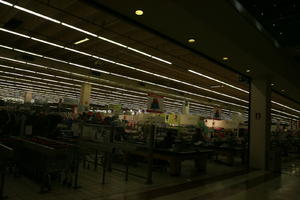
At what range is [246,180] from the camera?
6633 millimetres

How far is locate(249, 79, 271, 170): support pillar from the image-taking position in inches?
336

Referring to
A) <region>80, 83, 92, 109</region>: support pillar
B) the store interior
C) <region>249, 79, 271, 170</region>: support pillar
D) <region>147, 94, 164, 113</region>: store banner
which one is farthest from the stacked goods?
<region>80, 83, 92, 109</region>: support pillar

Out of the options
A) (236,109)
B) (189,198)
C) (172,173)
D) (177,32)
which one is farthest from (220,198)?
(236,109)

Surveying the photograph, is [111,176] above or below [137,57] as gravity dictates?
below

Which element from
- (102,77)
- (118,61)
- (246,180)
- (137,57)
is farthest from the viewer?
(102,77)

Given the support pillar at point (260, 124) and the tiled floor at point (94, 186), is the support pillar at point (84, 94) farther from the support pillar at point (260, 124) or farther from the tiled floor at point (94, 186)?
the support pillar at point (260, 124)

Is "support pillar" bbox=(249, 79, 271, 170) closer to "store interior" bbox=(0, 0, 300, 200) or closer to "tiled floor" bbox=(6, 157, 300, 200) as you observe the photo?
"store interior" bbox=(0, 0, 300, 200)

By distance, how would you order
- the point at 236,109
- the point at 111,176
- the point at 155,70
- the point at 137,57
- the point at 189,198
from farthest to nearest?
the point at 236,109
the point at 155,70
the point at 137,57
the point at 111,176
the point at 189,198

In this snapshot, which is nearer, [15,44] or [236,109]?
[15,44]

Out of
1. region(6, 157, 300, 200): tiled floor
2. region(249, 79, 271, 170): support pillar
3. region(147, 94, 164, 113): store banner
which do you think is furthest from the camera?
region(147, 94, 164, 113): store banner

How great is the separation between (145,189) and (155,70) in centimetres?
759

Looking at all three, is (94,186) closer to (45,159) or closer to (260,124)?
(45,159)

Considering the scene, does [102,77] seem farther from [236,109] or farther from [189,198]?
[236,109]

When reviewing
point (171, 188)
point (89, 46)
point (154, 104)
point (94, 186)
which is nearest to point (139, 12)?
point (94, 186)
